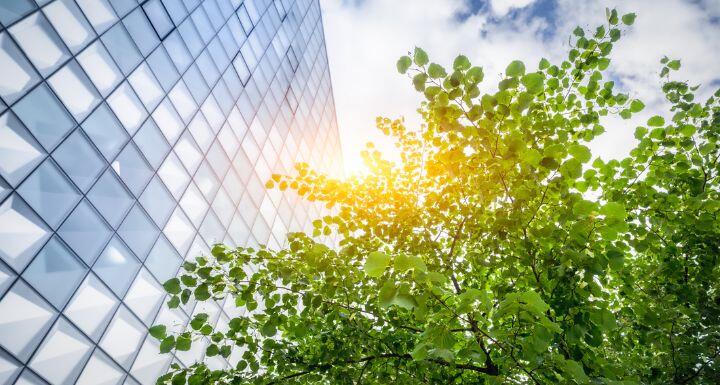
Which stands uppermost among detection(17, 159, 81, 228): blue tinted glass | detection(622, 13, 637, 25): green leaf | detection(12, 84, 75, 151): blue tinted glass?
detection(12, 84, 75, 151): blue tinted glass

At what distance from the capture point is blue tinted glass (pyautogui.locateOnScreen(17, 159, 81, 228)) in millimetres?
6895

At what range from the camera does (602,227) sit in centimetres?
232

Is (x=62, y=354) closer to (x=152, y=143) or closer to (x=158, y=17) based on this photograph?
(x=152, y=143)

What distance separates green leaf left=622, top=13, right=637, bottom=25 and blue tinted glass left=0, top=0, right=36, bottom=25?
10.5m

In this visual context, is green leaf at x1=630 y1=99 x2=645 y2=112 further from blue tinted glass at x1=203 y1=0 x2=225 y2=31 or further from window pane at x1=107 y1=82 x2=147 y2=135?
blue tinted glass at x1=203 y1=0 x2=225 y2=31

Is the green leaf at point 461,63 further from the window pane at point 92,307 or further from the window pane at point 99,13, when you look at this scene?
the window pane at point 99,13

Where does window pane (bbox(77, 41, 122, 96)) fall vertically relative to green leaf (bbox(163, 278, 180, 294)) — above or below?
above

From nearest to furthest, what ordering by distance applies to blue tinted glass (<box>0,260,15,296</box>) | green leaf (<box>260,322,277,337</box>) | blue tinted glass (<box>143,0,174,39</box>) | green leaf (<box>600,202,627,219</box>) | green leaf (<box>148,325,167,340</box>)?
green leaf (<box>600,202,627,219</box>) < green leaf (<box>148,325,167,340</box>) < green leaf (<box>260,322,277,337</box>) < blue tinted glass (<box>0,260,15,296</box>) < blue tinted glass (<box>143,0,174,39</box>)

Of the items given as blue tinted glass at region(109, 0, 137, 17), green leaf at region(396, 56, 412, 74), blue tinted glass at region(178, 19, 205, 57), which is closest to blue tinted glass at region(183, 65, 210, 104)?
blue tinted glass at region(178, 19, 205, 57)

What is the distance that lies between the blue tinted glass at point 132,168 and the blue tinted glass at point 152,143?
25 cm

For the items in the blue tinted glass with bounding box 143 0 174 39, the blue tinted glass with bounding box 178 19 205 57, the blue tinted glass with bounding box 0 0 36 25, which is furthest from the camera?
the blue tinted glass with bounding box 178 19 205 57

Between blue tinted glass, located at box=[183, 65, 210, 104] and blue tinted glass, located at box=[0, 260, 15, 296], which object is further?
blue tinted glass, located at box=[183, 65, 210, 104]

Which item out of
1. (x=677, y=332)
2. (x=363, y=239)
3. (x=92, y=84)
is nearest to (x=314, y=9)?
(x=92, y=84)

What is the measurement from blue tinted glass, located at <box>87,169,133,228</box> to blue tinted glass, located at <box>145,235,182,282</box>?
1371mm
